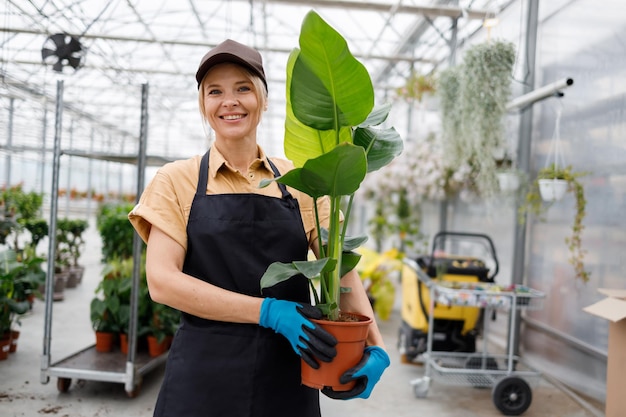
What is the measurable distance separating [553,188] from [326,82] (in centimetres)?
286

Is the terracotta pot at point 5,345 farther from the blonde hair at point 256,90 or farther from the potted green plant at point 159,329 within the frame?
the blonde hair at point 256,90

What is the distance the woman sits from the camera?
1.20m

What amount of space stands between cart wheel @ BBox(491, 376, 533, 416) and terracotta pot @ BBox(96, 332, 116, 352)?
2.62 m

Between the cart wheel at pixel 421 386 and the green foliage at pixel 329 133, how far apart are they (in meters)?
2.46

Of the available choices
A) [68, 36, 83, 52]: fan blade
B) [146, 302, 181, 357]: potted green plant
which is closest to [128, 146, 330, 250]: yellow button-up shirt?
[146, 302, 181, 357]: potted green plant

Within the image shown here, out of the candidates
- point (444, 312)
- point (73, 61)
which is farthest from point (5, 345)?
point (444, 312)

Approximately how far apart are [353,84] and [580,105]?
3.30 m

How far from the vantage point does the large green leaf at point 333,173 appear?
3.54 feet

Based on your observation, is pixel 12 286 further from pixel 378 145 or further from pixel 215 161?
pixel 378 145

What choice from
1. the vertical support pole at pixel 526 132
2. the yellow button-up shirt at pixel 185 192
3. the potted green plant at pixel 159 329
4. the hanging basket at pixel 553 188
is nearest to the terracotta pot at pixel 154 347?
the potted green plant at pixel 159 329

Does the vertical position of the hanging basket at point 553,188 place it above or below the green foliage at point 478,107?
below

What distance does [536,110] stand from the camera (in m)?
4.60

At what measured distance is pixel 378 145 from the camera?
134 cm

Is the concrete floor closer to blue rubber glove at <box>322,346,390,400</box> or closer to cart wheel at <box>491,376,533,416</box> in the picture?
cart wheel at <box>491,376,533,416</box>
